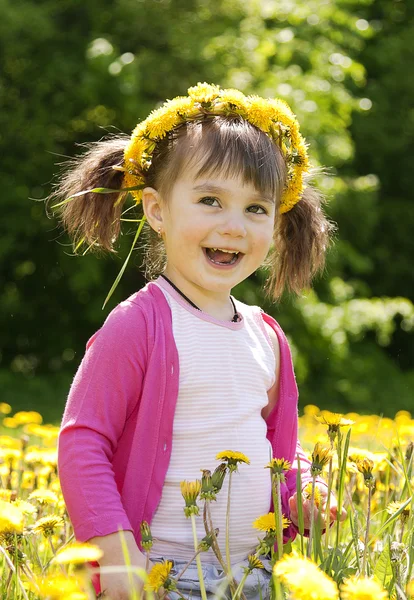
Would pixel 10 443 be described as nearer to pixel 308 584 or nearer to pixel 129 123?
pixel 308 584

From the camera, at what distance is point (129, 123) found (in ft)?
30.0

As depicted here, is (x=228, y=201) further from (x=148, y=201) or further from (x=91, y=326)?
(x=91, y=326)

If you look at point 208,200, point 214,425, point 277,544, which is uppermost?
point 208,200

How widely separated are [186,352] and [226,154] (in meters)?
0.43

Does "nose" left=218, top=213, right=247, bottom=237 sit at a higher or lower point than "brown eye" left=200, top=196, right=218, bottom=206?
lower

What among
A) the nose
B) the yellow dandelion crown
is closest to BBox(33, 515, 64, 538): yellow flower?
the nose

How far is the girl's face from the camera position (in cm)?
198

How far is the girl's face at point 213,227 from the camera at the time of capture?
1.98 meters

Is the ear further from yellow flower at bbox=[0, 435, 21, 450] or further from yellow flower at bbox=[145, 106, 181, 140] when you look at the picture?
yellow flower at bbox=[0, 435, 21, 450]

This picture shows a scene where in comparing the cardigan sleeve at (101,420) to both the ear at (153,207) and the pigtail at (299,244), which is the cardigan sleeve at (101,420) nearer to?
the ear at (153,207)

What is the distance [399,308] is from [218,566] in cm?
904

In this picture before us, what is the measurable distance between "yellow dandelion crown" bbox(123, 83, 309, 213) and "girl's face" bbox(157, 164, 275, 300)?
152mm

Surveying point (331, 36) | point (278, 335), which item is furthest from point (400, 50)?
point (278, 335)

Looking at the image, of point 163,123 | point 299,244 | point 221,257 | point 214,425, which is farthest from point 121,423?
point 299,244
